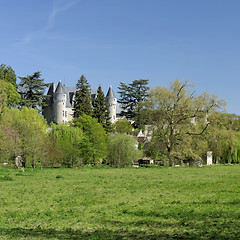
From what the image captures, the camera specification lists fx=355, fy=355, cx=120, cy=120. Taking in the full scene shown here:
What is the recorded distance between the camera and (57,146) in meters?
48.4

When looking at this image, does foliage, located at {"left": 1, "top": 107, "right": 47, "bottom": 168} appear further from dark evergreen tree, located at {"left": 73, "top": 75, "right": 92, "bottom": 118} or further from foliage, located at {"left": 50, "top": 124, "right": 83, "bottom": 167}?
dark evergreen tree, located at {"left": 73, "top": 75, "right": 92, "bottom": 118}

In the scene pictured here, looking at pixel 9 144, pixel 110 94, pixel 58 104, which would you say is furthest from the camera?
pixel 110 94

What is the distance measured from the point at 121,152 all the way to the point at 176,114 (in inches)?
394

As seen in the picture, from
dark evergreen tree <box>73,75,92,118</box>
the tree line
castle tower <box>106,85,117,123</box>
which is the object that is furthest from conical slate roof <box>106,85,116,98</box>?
the tree line

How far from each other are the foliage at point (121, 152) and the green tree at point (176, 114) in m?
5.28

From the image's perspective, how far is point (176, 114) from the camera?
48.6 metres

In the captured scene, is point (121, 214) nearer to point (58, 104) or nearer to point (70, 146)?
point (70, 146)

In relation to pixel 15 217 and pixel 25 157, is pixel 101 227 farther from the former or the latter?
pixel 25 157

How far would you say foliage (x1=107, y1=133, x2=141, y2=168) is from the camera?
171ft

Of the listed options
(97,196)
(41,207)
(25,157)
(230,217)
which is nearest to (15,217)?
(41,207)

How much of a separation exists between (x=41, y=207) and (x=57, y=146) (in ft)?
110

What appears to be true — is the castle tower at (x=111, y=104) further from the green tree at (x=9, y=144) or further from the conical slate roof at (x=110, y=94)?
the green tree at (x=9, y=144)

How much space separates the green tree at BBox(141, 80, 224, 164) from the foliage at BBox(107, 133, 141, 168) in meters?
5.28

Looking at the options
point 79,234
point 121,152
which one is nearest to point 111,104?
point 121,152
